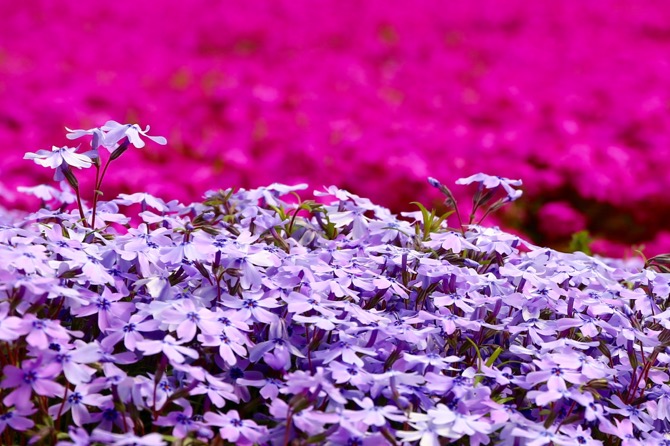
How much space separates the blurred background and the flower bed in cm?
181

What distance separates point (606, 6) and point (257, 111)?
15.7 ft

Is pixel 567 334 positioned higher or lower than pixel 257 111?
higher

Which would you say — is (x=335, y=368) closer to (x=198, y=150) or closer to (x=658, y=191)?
(x=198, y=150)

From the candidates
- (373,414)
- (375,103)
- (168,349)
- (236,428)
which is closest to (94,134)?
(168,349)

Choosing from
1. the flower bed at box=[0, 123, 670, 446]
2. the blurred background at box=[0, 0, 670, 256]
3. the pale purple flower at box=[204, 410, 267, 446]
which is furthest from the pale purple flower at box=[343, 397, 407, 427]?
the blurred background at box=[0, 0, 670, 256]

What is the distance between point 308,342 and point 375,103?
12.3 feet

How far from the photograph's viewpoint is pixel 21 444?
4.98 feet

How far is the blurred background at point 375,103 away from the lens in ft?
13.0

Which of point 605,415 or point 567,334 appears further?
point 567,334

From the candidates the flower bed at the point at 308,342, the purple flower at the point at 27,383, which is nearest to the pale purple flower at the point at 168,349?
the flower bed at the point at 308,342

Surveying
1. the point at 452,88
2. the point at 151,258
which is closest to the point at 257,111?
the point at 452,88

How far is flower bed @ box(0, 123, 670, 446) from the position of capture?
4.90 ft

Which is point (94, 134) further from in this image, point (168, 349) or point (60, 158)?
point (168, 349)

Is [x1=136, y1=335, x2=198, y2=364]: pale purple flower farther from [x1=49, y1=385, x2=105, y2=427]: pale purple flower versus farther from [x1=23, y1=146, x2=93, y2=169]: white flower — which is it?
[x1=23, y1=146, x2=93, y2=169]: white flower
